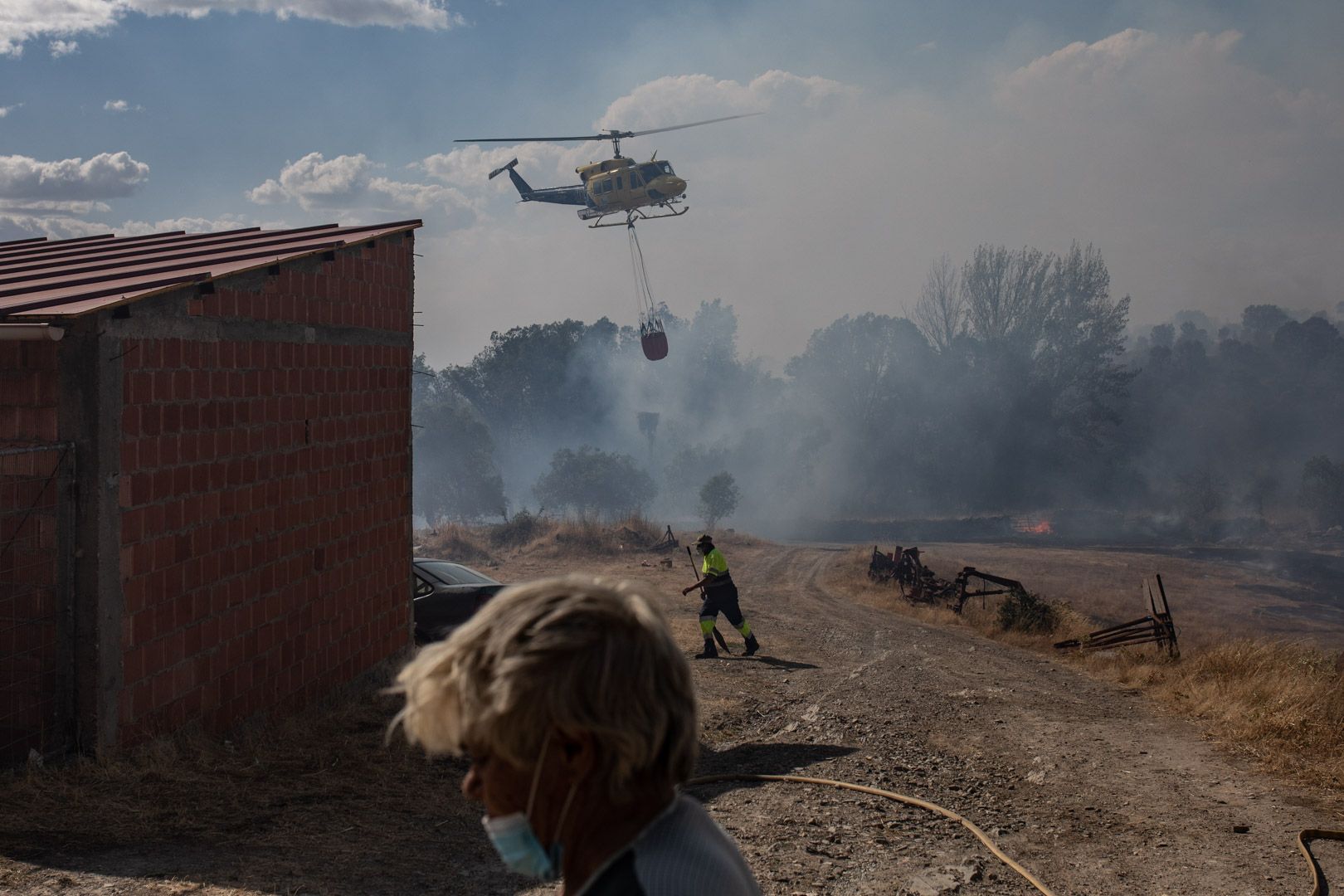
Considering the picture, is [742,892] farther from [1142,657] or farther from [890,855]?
[1142,657]

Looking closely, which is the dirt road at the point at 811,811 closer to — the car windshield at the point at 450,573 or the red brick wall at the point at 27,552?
the red brick wall at the point at 27,552

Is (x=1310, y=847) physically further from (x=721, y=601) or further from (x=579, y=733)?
(x=721, y=601)

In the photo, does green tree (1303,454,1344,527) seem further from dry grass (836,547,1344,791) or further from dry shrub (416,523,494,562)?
dry grass (836,547,1344,791)

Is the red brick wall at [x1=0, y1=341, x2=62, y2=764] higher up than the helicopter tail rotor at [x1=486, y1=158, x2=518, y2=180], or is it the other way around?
the helicopter tail rotor at [x1=486, y1=158, x2=518, y2=180]

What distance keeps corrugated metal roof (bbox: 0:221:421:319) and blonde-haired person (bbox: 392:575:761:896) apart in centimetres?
498

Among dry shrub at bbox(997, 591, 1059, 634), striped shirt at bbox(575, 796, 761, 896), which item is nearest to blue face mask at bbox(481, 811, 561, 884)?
striped shirt at bbox(575, 796, 761, 896)

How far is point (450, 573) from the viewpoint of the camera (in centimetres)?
1207

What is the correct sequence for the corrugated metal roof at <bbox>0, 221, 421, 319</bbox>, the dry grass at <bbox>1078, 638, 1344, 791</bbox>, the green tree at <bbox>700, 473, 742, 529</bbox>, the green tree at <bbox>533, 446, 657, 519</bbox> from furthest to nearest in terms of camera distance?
the green tree at <bbox>533, 446, 657, 519</bbox>, the green tree at <bbox>700, 473, 742, 529</bbox>, the dry grass at <bbox>1078, 638, 1344, 791</bbox>, the corrugated metal roof at <bbox>0, 221, 421, 319</bbox>

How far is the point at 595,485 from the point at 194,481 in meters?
53.8

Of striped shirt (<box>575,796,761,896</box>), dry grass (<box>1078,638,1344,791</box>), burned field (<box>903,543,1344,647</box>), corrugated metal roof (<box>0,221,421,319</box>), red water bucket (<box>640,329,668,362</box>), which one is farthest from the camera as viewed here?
red water bucket (<box>640,329,668,362</box>)

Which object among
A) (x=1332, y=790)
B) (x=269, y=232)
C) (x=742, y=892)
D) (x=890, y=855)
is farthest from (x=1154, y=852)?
(x=269, y=232)

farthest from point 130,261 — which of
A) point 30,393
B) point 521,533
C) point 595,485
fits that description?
point 595,485

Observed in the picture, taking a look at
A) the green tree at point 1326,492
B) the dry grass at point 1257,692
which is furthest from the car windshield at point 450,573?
the green tree at point 1326,492

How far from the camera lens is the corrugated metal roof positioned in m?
6.23
